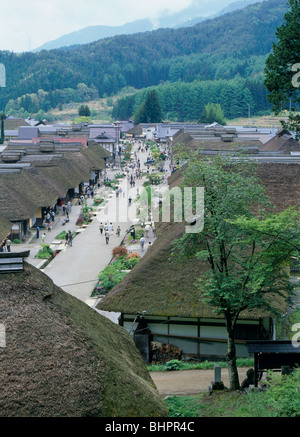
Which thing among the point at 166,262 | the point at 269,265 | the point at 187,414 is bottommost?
the point at 187,414

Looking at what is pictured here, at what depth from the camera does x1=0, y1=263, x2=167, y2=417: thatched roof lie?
9188mm

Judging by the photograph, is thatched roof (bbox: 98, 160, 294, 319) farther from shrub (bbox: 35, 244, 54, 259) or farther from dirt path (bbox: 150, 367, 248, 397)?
shrub (bbox: 35, 244, 54, 259)

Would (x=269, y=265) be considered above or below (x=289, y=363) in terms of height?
above

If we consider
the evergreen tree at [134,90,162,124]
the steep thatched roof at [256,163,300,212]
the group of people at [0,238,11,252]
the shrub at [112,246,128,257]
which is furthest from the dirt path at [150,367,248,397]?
the evergreen tree at [134,90,162,124]

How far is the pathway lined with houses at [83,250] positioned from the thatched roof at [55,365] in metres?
10.1

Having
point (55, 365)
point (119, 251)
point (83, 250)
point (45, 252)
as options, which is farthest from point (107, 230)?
point (55, 365)

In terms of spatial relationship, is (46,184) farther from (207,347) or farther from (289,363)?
(289,363)

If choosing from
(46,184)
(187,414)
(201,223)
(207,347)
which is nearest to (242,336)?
(207,347)

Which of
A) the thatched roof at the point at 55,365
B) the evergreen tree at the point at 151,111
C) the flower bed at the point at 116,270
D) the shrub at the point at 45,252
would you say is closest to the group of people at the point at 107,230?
the flower bed at the point at 116,270

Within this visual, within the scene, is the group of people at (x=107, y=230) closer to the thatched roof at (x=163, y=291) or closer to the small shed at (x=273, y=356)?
the thatched roof at (x=163, y=291)

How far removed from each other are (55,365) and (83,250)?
2498 centimetres

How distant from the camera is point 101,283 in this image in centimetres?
2658

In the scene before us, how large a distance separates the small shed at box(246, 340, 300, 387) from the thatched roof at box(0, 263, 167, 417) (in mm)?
3280

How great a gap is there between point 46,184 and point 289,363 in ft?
106
